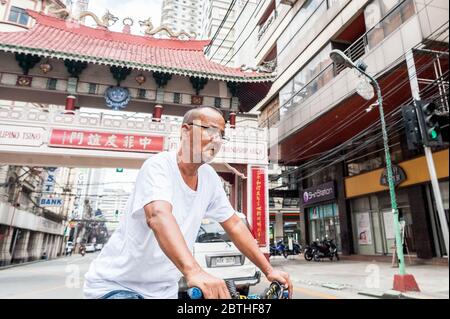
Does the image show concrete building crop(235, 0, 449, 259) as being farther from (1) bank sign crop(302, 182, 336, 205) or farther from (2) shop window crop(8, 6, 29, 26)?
(2) shop window crop(8, 6, 29, 26)

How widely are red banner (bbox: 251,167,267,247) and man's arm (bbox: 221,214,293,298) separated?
845cm

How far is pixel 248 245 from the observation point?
4.22 ft

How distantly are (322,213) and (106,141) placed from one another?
11699 mm

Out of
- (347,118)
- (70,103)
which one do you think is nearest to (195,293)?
(70,103)

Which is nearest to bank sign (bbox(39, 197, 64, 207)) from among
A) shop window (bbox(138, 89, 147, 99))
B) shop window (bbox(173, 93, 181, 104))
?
shop window (bbox(138, 89, 147, 99))

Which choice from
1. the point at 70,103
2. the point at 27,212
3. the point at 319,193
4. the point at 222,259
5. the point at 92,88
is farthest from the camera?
the point at 27,212

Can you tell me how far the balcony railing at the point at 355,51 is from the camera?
8.37m

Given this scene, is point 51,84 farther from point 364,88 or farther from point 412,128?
point 412,128

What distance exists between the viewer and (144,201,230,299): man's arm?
776mm

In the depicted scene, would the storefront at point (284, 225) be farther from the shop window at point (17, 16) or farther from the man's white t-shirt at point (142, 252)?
the man's white t-shirt at point (142, 252)

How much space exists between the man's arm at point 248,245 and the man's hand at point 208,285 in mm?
354

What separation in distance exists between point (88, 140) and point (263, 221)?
6.05 meters

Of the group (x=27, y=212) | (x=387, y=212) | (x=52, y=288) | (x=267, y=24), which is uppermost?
(x=267, y=24)
